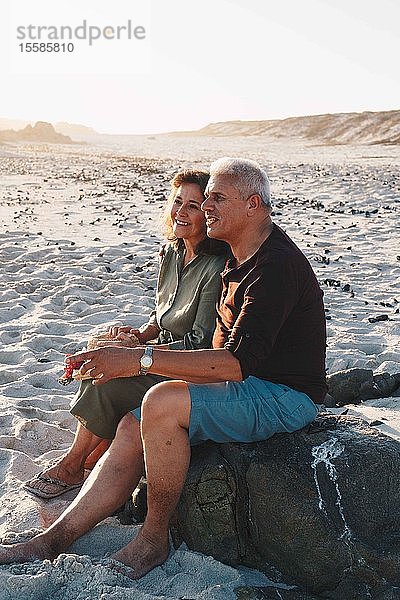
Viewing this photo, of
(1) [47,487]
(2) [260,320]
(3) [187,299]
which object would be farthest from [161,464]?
(3) [187,299]

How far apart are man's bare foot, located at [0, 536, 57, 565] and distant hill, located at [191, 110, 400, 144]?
50.0 meters

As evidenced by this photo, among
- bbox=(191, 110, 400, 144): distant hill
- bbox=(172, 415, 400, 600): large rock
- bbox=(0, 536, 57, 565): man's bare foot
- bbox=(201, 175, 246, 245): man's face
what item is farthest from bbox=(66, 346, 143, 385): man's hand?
bbox=(191, 110, 400, 144): distant hill

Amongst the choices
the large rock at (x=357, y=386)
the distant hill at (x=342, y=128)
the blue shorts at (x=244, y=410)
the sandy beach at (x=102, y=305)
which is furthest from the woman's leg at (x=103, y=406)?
the distant hill at (x=342, y=128)

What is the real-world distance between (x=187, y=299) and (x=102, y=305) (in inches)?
130

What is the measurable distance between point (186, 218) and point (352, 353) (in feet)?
7.95

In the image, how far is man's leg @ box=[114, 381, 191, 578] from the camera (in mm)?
3396

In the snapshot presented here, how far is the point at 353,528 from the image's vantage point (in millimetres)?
3363

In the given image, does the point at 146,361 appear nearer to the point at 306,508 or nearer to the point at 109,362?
the point at 109,362

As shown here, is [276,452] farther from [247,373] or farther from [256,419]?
[247,373]

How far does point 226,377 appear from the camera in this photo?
344cm

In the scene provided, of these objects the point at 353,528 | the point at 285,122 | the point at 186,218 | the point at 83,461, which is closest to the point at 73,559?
the point at 83,461

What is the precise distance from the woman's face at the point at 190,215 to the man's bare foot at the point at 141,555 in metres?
1.69

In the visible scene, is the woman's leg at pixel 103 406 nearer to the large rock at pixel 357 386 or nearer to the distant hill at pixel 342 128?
the large rock at pixel 357 386

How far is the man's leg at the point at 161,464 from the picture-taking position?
340 cm
